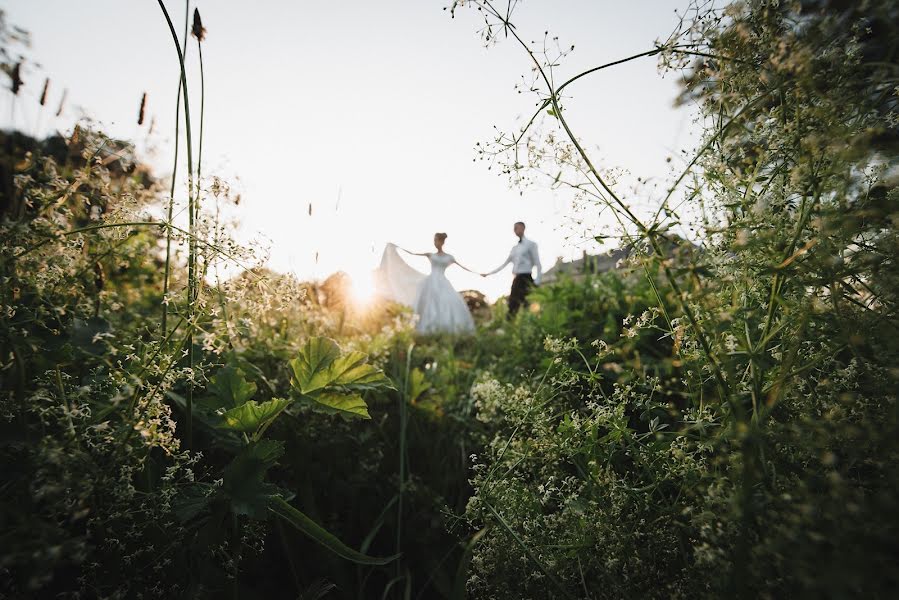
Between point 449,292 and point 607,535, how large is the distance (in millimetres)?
10430

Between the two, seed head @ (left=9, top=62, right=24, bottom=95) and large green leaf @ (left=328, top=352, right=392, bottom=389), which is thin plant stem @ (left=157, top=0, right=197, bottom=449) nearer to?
large green leaf @ (left=328, top=352, right=392, bottom=389)

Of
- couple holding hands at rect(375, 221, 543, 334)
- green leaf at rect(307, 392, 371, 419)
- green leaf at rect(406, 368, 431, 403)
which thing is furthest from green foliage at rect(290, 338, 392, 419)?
couple holding hands at rect(375, 221, 543, 334)

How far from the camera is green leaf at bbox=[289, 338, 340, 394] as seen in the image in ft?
4.47

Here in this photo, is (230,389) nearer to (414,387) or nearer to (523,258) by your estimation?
(414,387)

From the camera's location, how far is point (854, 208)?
0.85 m

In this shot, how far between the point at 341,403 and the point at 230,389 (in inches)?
→ 12.7

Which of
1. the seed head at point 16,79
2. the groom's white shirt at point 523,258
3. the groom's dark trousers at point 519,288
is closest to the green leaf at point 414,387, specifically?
the seed head at point 16,79

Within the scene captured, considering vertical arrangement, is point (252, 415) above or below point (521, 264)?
below

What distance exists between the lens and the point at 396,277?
13641mm

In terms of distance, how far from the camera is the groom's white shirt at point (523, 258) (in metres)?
12.1

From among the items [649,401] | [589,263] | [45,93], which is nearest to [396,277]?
[589,263]

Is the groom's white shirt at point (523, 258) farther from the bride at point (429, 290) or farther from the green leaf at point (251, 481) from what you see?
the green leaf at point (251, 481)

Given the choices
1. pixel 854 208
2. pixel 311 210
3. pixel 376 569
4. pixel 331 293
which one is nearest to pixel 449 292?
pixel 331 293

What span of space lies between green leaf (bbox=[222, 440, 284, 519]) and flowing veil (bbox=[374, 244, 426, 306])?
12013mm
